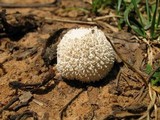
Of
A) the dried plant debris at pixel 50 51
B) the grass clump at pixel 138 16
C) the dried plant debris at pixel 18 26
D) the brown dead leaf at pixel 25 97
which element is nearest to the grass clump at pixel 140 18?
the grass clump at pixel 138 16

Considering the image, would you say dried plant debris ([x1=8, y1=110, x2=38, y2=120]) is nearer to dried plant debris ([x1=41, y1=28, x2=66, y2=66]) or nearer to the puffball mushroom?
the puffball mushroom

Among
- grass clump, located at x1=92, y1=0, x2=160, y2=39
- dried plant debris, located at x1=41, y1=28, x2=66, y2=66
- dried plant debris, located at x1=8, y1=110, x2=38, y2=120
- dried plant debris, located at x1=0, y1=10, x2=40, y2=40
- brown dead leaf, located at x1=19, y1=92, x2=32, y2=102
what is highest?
grass clump, located at x1=92, y1=0, x2=160, y2=39

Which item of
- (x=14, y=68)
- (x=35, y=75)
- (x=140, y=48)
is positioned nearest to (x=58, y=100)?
(x=35, y=75)

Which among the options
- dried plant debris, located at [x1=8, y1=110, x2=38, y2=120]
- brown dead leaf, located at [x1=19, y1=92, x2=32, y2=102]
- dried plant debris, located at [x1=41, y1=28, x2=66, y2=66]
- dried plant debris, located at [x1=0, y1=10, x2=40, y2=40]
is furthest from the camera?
dried plant debris, located at [x1=0, y1=10, x2=40, y2=40]

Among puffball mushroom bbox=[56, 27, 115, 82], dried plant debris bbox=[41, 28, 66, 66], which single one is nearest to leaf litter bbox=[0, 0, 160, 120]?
dried plant debris bbox=[41, 28, 66, 66]

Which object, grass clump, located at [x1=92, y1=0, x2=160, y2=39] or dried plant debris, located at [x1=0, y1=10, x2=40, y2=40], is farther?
dried plant debris, located at [x1=0, y1=10, x2=40, y2=40]

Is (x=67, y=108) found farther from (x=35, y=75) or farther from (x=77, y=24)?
(x=77, y=24)

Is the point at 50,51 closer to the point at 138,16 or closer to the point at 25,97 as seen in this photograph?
the point at 25,97

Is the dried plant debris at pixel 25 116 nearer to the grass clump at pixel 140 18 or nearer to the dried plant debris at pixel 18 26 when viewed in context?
the dried plant debris at pixel 18 26
